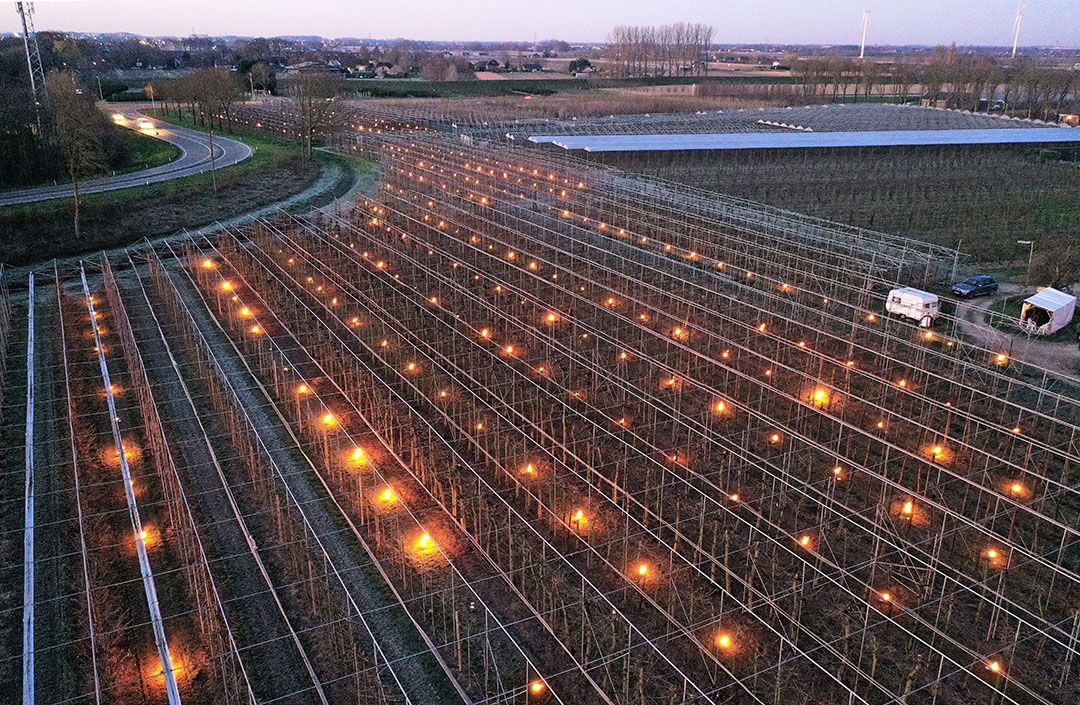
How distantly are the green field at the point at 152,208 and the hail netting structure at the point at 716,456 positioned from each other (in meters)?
6.22

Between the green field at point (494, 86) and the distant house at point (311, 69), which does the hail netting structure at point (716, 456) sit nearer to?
the green field at point (494, 86)

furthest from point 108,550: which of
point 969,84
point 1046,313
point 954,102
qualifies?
point 969,84

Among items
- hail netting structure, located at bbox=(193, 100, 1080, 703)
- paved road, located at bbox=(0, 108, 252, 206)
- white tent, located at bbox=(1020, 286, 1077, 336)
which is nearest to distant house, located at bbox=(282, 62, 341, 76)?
paved road, located at bbox=(0, 108, 252, 206)

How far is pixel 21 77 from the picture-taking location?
51625 mm

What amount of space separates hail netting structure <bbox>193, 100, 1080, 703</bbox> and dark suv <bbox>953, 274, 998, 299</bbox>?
5.70 feet

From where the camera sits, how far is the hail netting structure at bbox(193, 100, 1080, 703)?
983cm

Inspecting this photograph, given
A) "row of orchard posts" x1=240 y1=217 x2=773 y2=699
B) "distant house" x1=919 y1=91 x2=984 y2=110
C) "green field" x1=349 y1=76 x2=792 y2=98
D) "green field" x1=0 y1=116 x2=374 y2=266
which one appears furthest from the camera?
"green field" x1=349 y1=76 x2=792 y2=98

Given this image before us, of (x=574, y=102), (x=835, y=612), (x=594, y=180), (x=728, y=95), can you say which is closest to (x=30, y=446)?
(x=835, y=612)

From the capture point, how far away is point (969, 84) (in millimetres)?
73188

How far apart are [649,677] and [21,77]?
194 ft

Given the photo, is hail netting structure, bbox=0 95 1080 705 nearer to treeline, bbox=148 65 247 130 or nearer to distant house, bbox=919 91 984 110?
treeline, bbox=148 65 247 130

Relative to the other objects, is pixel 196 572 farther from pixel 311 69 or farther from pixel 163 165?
pixel 311 69

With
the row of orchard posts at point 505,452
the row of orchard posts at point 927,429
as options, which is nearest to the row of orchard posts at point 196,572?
the row of orchard posts at point 505,452

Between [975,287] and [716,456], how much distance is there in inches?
510
